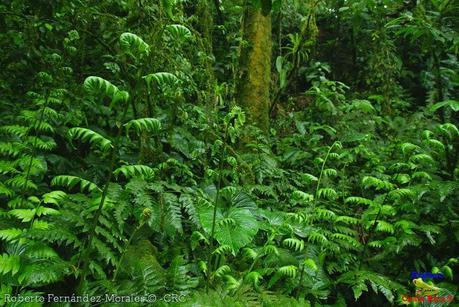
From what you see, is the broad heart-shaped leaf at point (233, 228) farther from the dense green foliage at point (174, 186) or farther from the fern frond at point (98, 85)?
the fern frond at point (98, 85)

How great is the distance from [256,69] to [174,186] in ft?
7.17

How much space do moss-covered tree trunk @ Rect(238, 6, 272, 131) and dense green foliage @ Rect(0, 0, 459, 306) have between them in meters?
0.13

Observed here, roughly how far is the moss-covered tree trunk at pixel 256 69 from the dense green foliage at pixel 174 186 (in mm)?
134

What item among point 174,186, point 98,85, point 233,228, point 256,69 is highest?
point 256,69

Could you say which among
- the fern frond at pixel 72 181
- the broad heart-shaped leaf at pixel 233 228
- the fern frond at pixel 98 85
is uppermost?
the fern frond at pixel 98 85

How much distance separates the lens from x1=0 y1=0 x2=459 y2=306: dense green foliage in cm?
188

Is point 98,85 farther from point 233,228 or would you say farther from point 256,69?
point 256,69

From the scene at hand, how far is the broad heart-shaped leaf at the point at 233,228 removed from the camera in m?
2.22

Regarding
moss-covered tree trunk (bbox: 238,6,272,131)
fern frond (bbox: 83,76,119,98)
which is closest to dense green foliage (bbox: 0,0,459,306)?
fern frond (bbox: 83,76,119,98)

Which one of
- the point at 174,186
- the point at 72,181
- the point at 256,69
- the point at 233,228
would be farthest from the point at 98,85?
the point at 256,69

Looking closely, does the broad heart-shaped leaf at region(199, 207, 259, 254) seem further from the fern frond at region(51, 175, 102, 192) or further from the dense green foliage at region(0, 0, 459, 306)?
the fern frond at region(51, 175, 102, 192)

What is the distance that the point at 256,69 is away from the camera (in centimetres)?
410

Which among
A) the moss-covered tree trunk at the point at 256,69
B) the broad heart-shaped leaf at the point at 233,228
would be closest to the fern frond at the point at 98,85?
the broad heart-shaped leaf at the point at 233,228

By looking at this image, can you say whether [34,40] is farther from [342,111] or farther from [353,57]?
[353,57]
